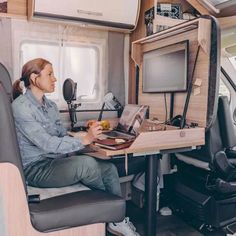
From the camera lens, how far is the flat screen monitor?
89.4 inches

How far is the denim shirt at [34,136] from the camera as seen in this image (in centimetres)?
167

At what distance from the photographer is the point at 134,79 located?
3.21 meters

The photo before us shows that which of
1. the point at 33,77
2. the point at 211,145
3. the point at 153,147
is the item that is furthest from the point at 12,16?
the point at 211,145

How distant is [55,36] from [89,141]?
154 cm

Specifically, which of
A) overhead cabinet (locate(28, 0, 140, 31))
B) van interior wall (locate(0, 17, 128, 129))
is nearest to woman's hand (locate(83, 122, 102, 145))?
van interior wall (locate(0, 17, 128, 129))

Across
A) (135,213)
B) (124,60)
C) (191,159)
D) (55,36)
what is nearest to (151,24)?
(124,60)

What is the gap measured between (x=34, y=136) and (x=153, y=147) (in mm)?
724

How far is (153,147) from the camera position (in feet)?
5.98

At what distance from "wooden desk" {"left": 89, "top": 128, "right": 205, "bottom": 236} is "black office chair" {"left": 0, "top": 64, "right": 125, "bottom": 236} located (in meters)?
0.31

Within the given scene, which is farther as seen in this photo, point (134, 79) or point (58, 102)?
point (134, 79)

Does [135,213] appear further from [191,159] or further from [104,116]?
[104,116]

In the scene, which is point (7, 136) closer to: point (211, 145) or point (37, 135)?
point (37, 135)

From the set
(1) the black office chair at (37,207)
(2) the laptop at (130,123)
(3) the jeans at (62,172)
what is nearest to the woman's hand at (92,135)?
(3) the jeans at (62,172)

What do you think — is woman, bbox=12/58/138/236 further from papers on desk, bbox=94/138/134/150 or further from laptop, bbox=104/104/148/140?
laptop, bbox=104/104/148/140
